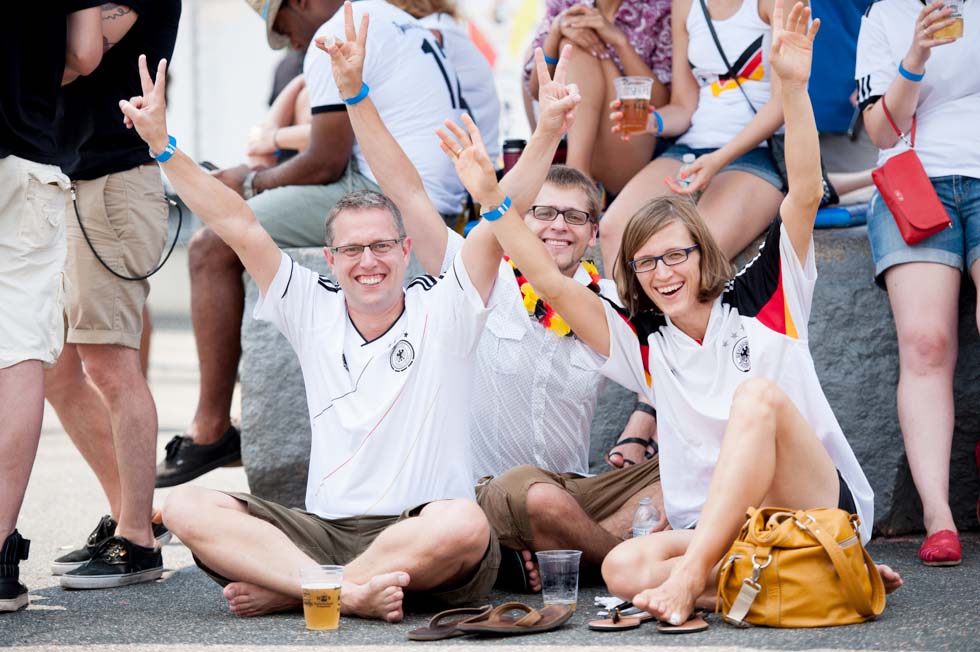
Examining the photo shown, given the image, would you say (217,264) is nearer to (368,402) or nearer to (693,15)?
(368,402)

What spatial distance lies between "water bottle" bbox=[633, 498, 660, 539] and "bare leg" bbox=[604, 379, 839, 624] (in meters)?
0.68

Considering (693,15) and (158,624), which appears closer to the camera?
(158,624)

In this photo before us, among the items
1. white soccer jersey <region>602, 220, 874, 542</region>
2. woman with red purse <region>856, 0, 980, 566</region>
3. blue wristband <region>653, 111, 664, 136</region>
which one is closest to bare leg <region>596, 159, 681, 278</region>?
blue wristband <region>653, 111, 664, 136</region>

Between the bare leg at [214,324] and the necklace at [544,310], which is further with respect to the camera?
the bare leg at [214,324]

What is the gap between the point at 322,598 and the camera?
3.64 meters

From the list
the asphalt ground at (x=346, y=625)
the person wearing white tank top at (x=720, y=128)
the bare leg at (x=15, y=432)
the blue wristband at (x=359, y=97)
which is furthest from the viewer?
the person wearing white tank top at (x=720, y=128)

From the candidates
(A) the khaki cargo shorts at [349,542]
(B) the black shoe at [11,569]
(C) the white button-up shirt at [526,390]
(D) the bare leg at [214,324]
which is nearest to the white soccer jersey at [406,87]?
(D) the bare leg at [214,324]

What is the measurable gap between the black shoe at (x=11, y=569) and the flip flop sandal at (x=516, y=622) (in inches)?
58.1

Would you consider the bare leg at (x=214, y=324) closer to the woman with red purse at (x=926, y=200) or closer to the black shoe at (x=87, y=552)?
the black shoe at (x=87, y=552)

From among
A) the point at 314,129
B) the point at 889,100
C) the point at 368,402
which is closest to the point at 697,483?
the point at 368,402

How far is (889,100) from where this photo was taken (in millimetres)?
4961

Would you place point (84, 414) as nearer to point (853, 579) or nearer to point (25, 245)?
point (25, 245)

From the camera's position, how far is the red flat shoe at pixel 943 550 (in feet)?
14.9

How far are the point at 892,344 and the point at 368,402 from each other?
239cm
